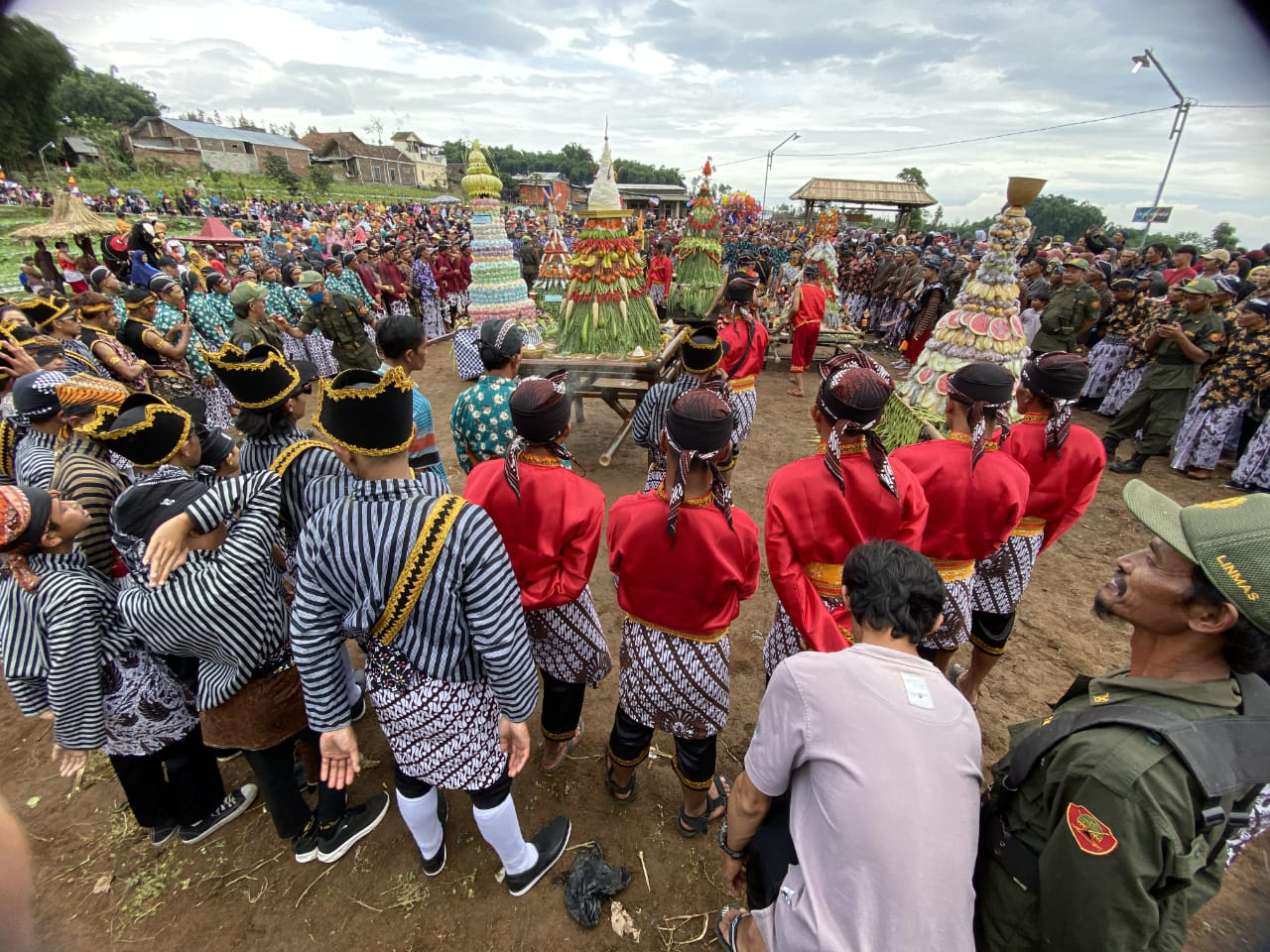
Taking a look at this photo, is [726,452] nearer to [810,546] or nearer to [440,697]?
[810,546]

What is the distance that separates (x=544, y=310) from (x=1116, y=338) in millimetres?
8369

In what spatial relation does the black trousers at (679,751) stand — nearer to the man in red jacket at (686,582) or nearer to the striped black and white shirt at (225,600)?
the man in red jacket at (686,582)

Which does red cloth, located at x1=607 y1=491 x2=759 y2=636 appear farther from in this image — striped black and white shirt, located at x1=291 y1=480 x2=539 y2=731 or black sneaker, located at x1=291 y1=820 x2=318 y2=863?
black sneaker, located at x1=291 y1=820 x2=318 y2=863

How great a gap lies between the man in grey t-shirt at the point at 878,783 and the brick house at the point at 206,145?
5762 centimetres

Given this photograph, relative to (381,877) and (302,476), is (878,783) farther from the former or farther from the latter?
(381,877)

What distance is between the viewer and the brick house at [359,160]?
56812mm

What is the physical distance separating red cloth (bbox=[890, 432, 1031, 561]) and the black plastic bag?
2107 mm

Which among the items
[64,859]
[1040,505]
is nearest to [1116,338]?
[1040,505]

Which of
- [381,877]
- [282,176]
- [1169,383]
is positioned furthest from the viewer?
[282,176]

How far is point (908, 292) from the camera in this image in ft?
34.4

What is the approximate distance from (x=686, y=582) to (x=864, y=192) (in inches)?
852

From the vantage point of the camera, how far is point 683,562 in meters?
2.09

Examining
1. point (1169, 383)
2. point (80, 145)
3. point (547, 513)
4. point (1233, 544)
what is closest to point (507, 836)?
point (547, 513)

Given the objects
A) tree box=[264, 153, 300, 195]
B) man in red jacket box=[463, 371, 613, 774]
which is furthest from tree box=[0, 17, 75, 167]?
tree box=[264, 153, 300, 195]
